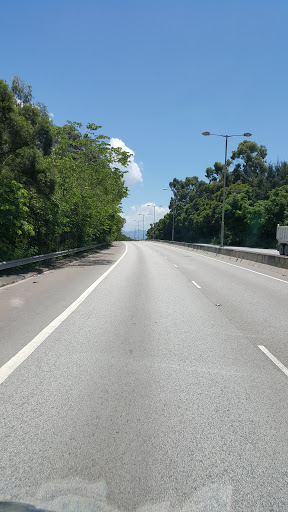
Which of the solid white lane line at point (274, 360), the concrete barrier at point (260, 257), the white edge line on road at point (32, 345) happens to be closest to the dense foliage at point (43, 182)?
the white edge line on road at point (32, 345)

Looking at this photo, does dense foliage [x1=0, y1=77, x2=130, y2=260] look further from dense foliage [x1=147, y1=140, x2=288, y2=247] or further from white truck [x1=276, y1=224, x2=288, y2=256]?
dense foliage [x1=147, y1=140, x2=288, y2=247]

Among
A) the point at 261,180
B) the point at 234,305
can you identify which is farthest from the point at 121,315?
the point at 261,180

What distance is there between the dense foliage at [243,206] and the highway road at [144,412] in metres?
51.3

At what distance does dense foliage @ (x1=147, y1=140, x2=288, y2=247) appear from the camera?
58397 mm

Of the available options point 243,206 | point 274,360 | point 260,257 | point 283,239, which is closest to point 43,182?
point 260,257

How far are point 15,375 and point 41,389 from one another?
24.0 inches

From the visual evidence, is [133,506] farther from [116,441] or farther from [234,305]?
[234,305]

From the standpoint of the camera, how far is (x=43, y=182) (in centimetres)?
1923

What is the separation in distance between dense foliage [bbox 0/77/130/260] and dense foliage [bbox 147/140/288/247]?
30784 mm

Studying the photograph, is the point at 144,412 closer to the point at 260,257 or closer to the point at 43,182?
the point at 43,182

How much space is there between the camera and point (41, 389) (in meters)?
4.46

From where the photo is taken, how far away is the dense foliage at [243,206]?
192 ft

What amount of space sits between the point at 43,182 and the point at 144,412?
16.9 meters

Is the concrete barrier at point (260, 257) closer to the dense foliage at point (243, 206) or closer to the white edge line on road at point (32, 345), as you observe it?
the white edge line on road at point (32, 345)
